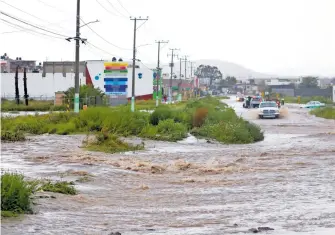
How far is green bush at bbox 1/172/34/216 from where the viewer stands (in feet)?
41.0

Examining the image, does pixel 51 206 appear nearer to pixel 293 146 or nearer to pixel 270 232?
pixel 270 232

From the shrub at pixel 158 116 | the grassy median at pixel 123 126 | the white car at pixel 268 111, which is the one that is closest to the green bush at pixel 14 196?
the grassy median at pixel 123 126

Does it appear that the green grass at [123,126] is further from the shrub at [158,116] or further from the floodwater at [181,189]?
the floodwater at [181,189]

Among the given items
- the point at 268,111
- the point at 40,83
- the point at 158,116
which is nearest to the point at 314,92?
the point at 40,83

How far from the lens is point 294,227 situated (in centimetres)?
1224

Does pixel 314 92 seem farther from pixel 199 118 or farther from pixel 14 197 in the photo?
pixel 14 197

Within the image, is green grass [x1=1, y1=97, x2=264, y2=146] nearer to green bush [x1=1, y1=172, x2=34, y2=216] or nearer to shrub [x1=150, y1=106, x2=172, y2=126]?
shrub [x1=150, y1=106, x2=172, y2=126]

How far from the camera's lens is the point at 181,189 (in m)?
18.1

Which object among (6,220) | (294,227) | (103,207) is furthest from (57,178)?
(294,227)

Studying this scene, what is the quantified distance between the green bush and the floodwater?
29cm

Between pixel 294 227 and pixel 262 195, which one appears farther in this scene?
pixel 262 195

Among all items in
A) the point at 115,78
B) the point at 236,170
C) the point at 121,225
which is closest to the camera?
the point at 121,225

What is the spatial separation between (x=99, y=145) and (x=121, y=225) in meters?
17.2

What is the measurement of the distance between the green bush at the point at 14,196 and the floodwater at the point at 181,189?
289 millimetres
